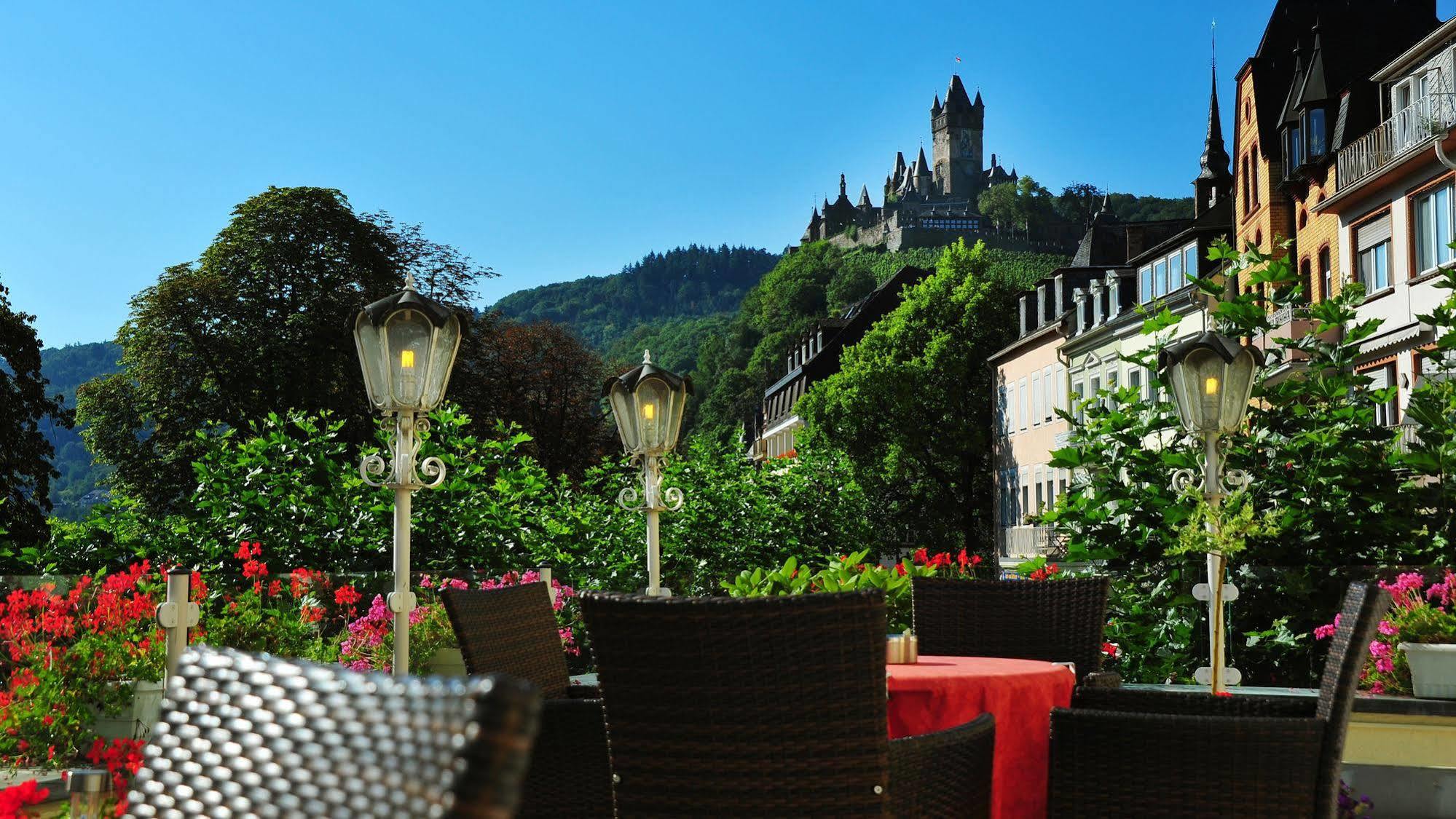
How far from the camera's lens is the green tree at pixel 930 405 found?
159ft

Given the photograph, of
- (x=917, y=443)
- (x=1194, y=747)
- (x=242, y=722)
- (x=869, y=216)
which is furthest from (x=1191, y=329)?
(x=869, y=216)

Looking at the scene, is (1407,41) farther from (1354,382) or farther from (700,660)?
(700,660)

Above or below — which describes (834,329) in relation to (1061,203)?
below

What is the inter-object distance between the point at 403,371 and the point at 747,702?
3.83 meters

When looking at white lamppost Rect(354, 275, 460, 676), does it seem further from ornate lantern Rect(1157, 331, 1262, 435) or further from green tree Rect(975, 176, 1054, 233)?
green tree Rect(975, 176, 1054, 233)

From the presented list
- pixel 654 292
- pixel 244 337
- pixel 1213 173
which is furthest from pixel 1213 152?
pixel 654 292

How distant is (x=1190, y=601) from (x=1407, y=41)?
89.0ft

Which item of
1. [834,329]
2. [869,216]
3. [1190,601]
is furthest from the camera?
[869,216]

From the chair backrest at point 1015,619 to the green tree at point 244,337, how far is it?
2736 cm

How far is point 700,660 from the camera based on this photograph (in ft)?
9.87

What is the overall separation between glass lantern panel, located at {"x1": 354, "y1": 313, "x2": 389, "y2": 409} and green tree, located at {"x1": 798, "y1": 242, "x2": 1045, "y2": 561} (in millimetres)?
41302

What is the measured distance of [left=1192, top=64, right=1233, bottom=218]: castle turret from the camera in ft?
131

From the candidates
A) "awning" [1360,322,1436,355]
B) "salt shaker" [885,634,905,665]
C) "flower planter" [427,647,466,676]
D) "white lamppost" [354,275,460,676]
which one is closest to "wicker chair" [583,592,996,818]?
"salt shaker" [885,634,905,665]

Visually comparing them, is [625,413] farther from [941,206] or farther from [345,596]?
[941,206]
